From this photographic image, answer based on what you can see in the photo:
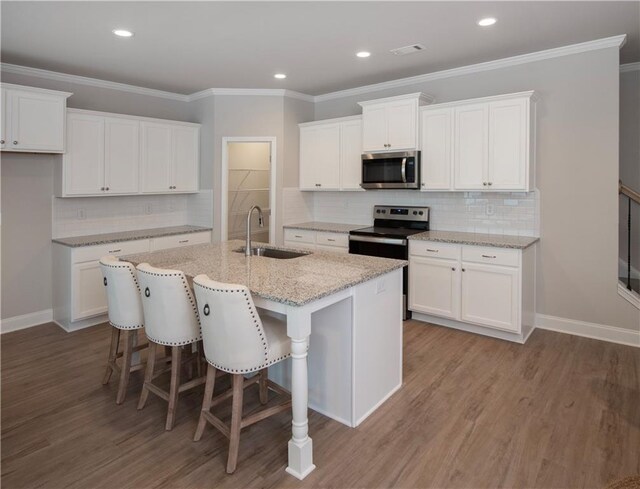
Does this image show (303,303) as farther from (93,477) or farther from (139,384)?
(139,384)

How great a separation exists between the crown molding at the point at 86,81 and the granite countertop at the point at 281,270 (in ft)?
8.57

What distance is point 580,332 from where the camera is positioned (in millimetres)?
4176

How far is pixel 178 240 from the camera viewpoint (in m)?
5.26

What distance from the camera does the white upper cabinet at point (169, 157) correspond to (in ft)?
17.0

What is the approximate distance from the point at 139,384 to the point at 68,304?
171 cm

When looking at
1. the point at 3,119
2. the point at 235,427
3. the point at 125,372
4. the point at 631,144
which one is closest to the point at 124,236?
the point at 3,119

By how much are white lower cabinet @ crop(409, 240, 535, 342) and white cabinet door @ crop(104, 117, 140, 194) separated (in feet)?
10.6

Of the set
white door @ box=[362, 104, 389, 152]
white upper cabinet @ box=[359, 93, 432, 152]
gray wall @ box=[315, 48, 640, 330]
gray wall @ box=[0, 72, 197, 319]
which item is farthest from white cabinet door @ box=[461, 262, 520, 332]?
gray wall @ box=[0, 72, 197, 319]

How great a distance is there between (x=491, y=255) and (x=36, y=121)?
4.43 meters

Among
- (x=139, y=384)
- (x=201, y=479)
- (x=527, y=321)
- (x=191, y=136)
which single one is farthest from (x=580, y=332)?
(x=191, y=136)

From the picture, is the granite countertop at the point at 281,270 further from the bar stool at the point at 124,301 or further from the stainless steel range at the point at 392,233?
the stainless steel range at the point at 392,233

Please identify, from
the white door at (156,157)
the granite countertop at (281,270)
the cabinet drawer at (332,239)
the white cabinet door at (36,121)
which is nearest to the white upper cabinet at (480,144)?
the cabinet drawer at (332,239)

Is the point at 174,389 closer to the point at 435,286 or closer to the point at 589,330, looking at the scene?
the point at 435,286

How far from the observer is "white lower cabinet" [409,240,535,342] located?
3.94 metres
